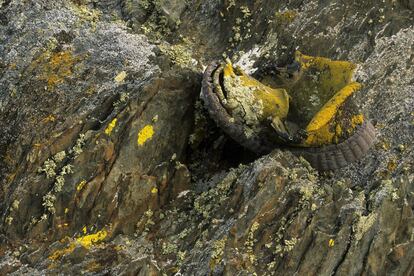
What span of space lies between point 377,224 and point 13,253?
5126mm

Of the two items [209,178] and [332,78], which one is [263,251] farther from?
[332,78]

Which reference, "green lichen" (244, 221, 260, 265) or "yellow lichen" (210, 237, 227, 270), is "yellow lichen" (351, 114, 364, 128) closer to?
"green lichen" (244, 221, 260, 265)

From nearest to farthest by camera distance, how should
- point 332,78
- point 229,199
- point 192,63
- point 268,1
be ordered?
point 229,199 → point 332,78 → point 192,63 → point 268,1

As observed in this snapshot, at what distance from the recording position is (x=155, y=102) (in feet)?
30.0

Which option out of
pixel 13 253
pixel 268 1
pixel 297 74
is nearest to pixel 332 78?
pixel 297 74

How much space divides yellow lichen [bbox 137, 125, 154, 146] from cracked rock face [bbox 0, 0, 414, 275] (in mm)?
17

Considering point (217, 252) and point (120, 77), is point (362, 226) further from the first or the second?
point (120, 77)

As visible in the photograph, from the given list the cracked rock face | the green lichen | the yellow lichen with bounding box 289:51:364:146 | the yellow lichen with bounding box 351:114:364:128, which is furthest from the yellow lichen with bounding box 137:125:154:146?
the yellow lichen with bounding box 351:114:364:128

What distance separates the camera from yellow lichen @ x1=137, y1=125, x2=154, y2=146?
8938mm

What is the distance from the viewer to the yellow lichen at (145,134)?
8938 millimetres

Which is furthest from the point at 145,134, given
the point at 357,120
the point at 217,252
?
the point at 357,120

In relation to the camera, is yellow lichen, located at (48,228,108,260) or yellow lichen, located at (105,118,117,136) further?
yellow lichen, located at (105,118,117,136)

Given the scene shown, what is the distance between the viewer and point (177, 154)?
927 centimetres

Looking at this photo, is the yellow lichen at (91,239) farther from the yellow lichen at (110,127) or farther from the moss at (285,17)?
the moss at (285,17)
